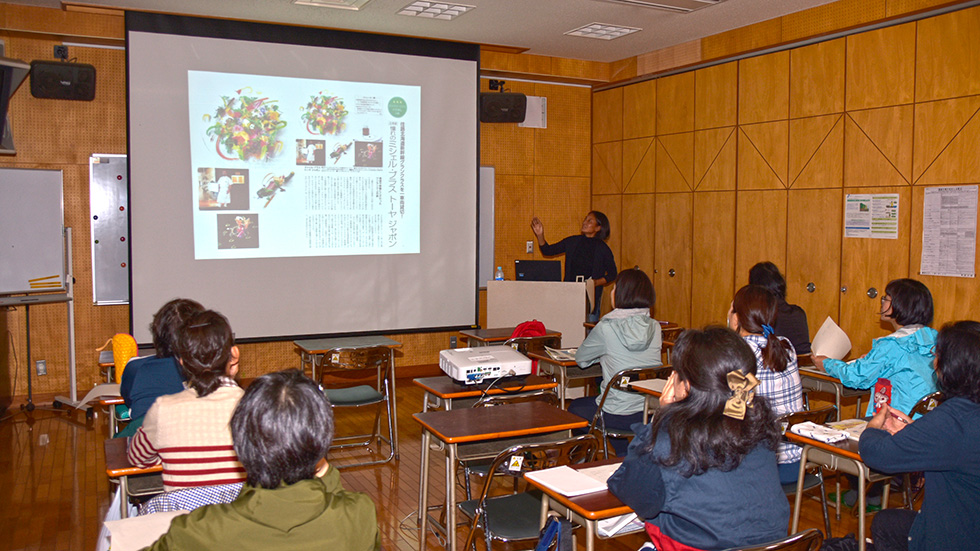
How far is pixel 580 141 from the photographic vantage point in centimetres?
829

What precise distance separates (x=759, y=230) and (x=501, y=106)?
2.81 m

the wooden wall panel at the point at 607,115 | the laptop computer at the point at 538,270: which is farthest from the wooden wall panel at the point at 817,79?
the laptop computer at the point at 538,270

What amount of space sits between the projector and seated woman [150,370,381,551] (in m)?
2.10

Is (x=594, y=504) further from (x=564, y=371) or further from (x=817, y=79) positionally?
(x=817, y=79)

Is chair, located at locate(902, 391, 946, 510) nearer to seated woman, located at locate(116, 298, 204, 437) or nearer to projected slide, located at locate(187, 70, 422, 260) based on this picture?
seated woman, located at locate(116, 298, 204, 437)

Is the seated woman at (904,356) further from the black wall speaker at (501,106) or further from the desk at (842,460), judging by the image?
the black wall speaker at (501,106)

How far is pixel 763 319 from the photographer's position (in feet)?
10.5

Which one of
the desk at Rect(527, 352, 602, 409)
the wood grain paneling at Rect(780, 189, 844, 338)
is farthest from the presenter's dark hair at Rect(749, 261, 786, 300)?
the wood grain paneling at Rect(780, 189, 844, 338)

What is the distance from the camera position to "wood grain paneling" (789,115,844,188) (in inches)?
218

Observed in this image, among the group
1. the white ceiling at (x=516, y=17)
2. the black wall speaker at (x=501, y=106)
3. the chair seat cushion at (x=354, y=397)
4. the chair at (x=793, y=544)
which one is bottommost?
the chair seat cushion at (x=354, y=397)

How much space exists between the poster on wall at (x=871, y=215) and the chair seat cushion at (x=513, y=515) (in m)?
3.73

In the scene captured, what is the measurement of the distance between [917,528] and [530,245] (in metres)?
6.00

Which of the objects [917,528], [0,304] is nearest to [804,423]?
[917,528]

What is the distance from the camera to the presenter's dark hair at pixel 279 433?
1.45 meters
